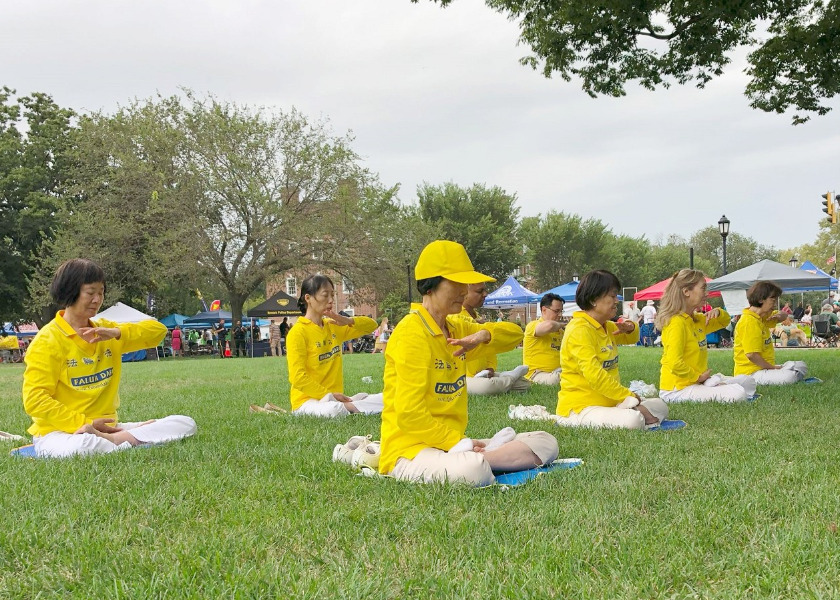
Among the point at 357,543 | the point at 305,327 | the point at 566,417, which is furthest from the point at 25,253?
the point at 357,543

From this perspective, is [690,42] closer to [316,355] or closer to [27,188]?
[316,355]

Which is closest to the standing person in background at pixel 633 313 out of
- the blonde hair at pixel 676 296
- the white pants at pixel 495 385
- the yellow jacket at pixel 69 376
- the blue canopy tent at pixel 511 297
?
the blue canopy tent at pixel 511 297

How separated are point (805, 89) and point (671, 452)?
11530mm

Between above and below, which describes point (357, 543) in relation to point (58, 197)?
below

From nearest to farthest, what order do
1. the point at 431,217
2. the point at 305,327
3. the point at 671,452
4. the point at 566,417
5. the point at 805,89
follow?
the point at 671,452 → the point at 566,417 → the point at 305,327 → the point at 805,89 → the point at 431,217

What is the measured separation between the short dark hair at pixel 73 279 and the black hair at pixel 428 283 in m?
2.85

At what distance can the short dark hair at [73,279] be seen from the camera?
6.15 metres

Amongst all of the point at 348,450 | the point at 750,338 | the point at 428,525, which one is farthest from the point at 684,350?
the point at 428,525

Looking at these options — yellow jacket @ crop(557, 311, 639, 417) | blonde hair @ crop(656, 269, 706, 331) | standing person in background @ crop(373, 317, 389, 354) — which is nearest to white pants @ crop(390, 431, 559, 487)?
yellow jacket @ crop(557, 311, 639, 417)

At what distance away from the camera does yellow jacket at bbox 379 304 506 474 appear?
15.5 feet

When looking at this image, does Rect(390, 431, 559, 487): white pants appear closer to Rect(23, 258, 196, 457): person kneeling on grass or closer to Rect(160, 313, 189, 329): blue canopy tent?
Rect(23, 258, 196, 457): person kneeling on grass

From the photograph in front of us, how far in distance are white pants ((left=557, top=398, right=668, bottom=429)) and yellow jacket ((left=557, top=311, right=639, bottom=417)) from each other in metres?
0.11

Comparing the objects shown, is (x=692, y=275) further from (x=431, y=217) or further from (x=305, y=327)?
(x=431, y=217)

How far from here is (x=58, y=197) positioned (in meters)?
39.2
